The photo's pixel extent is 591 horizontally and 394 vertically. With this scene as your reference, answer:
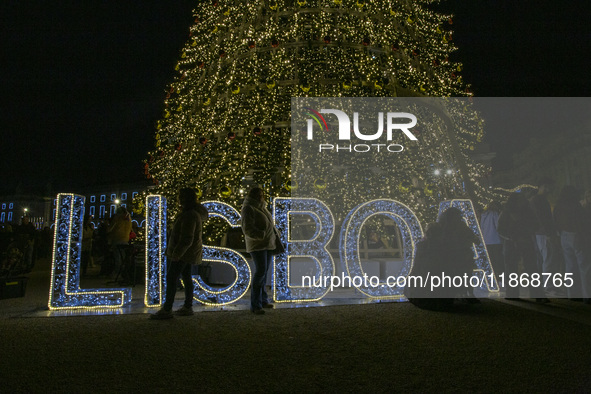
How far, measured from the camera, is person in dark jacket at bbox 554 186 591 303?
6520 mm

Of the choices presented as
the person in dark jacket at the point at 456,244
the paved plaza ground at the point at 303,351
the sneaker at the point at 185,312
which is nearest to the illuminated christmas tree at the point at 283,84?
the sneaker at the point at 185,312

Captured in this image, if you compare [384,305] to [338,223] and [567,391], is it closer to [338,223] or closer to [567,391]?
[567,391]

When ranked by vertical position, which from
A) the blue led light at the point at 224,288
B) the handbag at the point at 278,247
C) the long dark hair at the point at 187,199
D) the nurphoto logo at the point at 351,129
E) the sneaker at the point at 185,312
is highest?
the nurphoto logo at the point at 351,129

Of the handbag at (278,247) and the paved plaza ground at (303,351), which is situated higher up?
the handbag at (278,247)

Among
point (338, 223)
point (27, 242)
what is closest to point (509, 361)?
point (338, 223)

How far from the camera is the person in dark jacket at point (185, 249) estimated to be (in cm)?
550

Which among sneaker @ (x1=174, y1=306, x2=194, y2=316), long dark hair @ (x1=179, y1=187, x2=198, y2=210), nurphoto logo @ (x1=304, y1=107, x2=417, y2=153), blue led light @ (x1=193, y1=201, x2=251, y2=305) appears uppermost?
nurphoto logo @ (x1=304, y1=107, x2=417, y2=153)


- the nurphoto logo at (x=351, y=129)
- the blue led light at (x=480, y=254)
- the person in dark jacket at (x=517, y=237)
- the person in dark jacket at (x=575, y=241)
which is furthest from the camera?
the nurphoto logo at (x=351, y=129)

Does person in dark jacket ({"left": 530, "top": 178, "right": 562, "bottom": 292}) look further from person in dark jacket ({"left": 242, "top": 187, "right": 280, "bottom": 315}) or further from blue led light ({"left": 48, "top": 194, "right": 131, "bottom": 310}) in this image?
blue led light ({"left": 48, "top": 194, "right": 131, "bottom": 310})

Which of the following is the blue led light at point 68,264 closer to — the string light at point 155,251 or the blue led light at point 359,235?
the string light at point 155,251

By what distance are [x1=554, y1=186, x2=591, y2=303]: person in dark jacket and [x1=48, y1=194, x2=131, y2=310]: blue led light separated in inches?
293

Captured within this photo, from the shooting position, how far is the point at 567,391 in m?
2.73

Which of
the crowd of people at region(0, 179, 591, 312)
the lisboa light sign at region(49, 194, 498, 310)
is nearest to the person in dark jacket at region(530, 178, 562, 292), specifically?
the crowd of people at region(0, 179, 591, 312)

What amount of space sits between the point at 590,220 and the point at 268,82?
7.74 m
